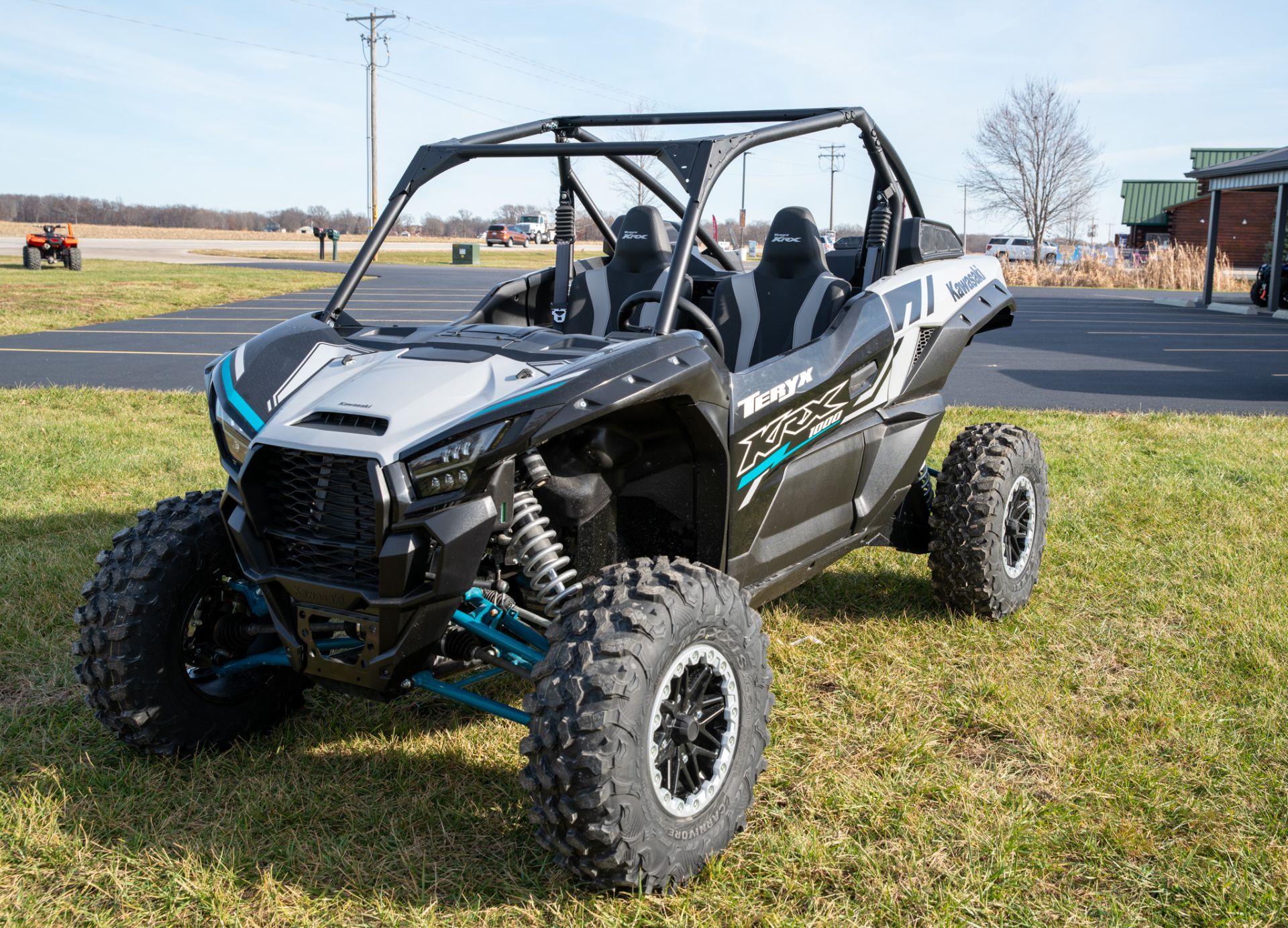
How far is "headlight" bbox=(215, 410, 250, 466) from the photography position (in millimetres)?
2916

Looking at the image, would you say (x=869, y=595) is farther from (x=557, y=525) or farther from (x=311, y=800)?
(x=311, y=800)

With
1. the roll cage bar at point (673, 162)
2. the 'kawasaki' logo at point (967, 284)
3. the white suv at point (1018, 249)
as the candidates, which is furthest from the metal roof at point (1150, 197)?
the roll cage bar at point (673, 162)

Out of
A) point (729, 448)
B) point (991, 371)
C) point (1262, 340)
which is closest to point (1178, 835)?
point (729, 448)

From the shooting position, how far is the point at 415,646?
2.70 m

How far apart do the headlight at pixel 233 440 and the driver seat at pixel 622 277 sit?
76.6 inches

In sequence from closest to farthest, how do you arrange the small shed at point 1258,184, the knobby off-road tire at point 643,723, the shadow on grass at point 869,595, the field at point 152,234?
the knobby off-road tire at point 643,723
the shadow on grass at point 869,595
the small shed at point 1258,184
the field at point 152,234

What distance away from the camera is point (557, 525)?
10.6ft

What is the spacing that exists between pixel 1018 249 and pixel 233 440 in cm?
4867

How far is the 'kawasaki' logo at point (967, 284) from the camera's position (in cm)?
440

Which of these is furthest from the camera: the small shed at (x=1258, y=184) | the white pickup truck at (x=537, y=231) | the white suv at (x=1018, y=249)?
the white pickup truck at (x=537, y=231)

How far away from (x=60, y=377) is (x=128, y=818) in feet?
28.5

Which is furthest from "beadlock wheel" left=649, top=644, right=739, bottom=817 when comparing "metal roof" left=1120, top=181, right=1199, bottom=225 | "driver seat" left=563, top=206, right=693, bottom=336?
"metal roof" left=1120, top=181, right=1199, bottom=225

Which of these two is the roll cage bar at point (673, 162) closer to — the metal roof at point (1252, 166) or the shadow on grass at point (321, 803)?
the shadow on grass at point (321, 803)

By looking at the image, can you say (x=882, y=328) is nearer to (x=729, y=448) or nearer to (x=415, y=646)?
(x=729, y=448)
